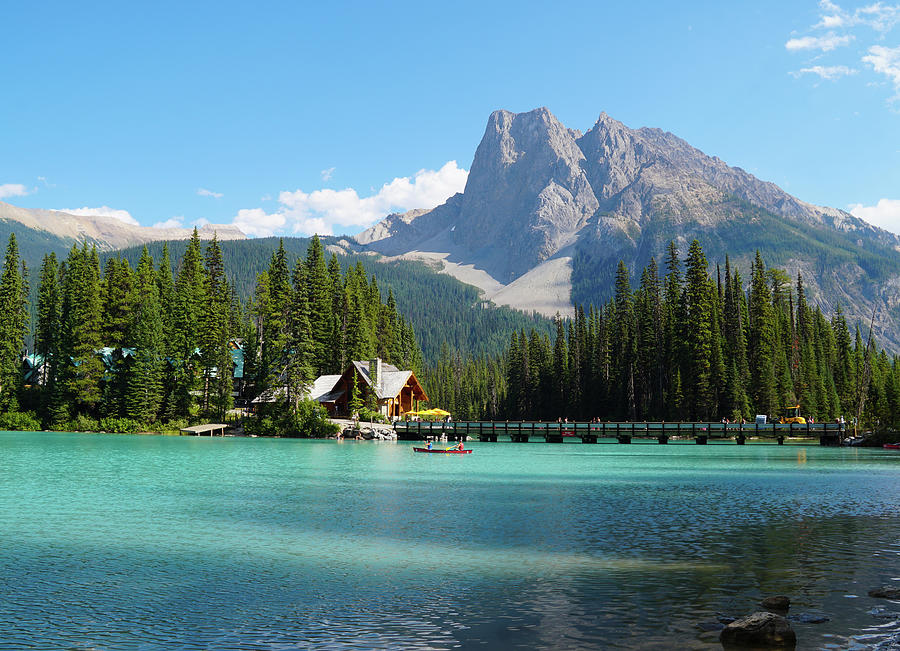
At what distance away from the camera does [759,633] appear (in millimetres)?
12156

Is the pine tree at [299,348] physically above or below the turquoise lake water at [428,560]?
above

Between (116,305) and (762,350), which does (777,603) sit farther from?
(762,350)

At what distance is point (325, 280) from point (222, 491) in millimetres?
72683

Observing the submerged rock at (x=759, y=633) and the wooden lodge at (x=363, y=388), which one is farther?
the wooden lodge at (x=363, y=388)

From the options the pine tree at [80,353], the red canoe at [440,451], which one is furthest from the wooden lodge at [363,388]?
the red canoe at [440,451]

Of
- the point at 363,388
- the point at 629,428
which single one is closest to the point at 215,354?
the point at 363,388

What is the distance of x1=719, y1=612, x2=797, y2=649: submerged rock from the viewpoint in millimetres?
12047

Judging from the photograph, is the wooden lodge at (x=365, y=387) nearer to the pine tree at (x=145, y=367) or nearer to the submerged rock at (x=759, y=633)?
the pine tree at (x=145, y=367)

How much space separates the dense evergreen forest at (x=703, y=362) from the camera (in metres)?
101

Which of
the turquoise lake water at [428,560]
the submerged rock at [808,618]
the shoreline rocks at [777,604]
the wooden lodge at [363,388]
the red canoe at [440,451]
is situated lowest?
the red canoe at [440,451]

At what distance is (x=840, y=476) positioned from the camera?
147 ft

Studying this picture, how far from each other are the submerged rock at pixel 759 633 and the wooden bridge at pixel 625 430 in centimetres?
7922

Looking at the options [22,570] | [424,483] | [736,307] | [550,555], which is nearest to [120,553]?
[22,570]

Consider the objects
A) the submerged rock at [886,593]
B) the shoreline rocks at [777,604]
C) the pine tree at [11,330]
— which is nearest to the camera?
the shoreline rocks at [777,604]
